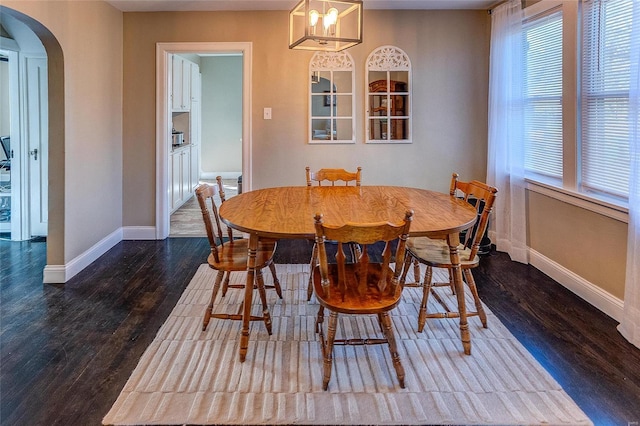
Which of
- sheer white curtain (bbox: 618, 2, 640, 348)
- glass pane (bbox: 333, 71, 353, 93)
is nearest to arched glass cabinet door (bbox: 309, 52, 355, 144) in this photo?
glass pane (bbox: 333, 71, 353, 93)

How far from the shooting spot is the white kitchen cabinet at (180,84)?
18.2 ft

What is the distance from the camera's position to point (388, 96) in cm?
452

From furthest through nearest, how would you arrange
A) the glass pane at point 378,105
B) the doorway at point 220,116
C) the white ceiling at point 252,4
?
the doorway at point 220,116 → the glass pane at point 378,105 → the white ceiling at point 252,4

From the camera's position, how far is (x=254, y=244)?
215cm

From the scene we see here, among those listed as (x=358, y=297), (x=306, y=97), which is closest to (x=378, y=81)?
(x=306, y=97)

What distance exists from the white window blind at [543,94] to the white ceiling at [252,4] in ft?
2.42

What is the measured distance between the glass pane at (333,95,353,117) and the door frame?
0.89 meters

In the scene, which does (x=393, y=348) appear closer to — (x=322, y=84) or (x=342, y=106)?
(x=342, y=106)

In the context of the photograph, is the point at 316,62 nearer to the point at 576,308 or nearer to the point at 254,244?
the point at 254,244

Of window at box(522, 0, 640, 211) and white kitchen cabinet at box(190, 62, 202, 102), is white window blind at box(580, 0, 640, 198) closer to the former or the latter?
window at box(522, 0, 640, 211)

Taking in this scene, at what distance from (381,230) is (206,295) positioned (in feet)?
5.64

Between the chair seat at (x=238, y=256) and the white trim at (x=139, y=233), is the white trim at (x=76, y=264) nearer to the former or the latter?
the white trim at (x=139, y=233)

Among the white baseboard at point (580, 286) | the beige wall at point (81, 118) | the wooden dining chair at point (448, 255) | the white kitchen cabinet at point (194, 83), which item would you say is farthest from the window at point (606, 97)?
the white kitchen cabinet at point (194, 83)

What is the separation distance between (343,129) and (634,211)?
9.10 feet
